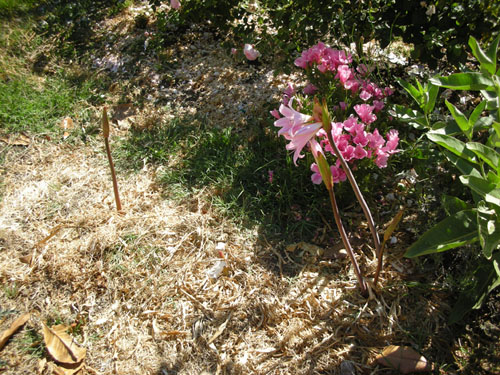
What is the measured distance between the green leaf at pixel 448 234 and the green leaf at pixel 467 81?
528 millimetres

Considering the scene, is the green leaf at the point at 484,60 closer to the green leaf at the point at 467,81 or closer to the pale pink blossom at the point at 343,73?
the green leaf at the point at 467,81

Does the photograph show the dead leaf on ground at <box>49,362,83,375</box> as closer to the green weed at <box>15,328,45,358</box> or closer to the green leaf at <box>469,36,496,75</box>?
the green weed at <box>15,328,45,358</box>

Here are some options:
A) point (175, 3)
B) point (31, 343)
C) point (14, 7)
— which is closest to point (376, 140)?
A: point (31, 343)

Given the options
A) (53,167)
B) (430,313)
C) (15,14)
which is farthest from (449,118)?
(15,14)

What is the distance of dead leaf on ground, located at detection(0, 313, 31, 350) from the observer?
199cm

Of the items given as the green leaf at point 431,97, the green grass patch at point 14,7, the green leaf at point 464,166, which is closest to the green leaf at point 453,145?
the green leaf at point 464,166

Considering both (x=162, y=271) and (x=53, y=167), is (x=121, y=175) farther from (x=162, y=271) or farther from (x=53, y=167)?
(x=162, y=271)

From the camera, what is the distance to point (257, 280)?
221 cm

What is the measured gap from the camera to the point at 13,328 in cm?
204

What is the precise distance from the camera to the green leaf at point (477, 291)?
173 centimetres

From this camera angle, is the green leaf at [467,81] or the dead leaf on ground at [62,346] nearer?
the green leaf at [467,81]

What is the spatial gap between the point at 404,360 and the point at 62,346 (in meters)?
1.59

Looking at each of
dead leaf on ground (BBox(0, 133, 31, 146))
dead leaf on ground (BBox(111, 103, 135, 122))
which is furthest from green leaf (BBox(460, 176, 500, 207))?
dead leaf on ground (BBox(0, 133, 31, 146))

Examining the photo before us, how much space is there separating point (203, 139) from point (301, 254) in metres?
1.16
